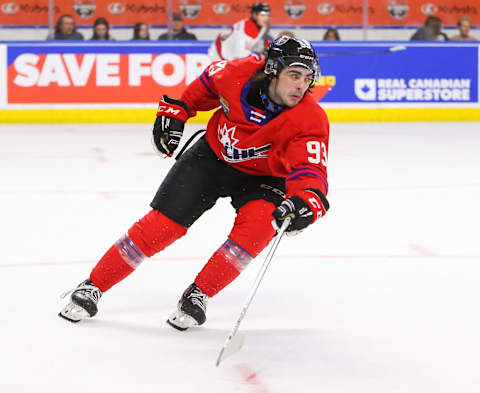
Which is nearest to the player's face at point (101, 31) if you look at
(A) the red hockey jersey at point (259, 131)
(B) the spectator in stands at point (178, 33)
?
(B) the spectator in stands at point (178, 33)

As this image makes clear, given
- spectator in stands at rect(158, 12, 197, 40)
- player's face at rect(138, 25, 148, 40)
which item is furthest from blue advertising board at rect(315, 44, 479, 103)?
player's face at rect(138, 25, 148, 40)

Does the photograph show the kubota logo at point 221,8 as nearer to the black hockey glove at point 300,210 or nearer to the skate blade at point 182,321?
the skate blade at point 182,321

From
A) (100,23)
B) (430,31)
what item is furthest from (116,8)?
(430,31)

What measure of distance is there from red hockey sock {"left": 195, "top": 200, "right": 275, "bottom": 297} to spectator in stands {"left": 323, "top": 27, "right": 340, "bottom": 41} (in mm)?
7504

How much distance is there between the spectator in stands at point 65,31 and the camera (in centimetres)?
996

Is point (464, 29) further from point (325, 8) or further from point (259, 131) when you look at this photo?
point (259, 131)

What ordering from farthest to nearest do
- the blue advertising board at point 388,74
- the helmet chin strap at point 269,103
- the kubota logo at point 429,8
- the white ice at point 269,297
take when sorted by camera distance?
1. the kubota logo at point 429,8
2. the blue advertising board at point 388,74
3. the helmet chin strap at point 269,103
4. the white ice at point 269,297

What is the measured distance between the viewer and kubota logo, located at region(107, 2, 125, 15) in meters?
10.3

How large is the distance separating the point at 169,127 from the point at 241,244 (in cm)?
49

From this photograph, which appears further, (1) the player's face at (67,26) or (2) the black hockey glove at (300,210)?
(1) the player's face at (67,26)

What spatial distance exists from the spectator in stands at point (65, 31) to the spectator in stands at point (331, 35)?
255 cm

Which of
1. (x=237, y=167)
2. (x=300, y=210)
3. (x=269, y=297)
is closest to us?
(x=300, y=210)

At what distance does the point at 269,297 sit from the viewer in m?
3.56

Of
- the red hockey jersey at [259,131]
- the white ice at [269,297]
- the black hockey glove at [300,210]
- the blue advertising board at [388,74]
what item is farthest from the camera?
the blue advertising board at [388,74]
